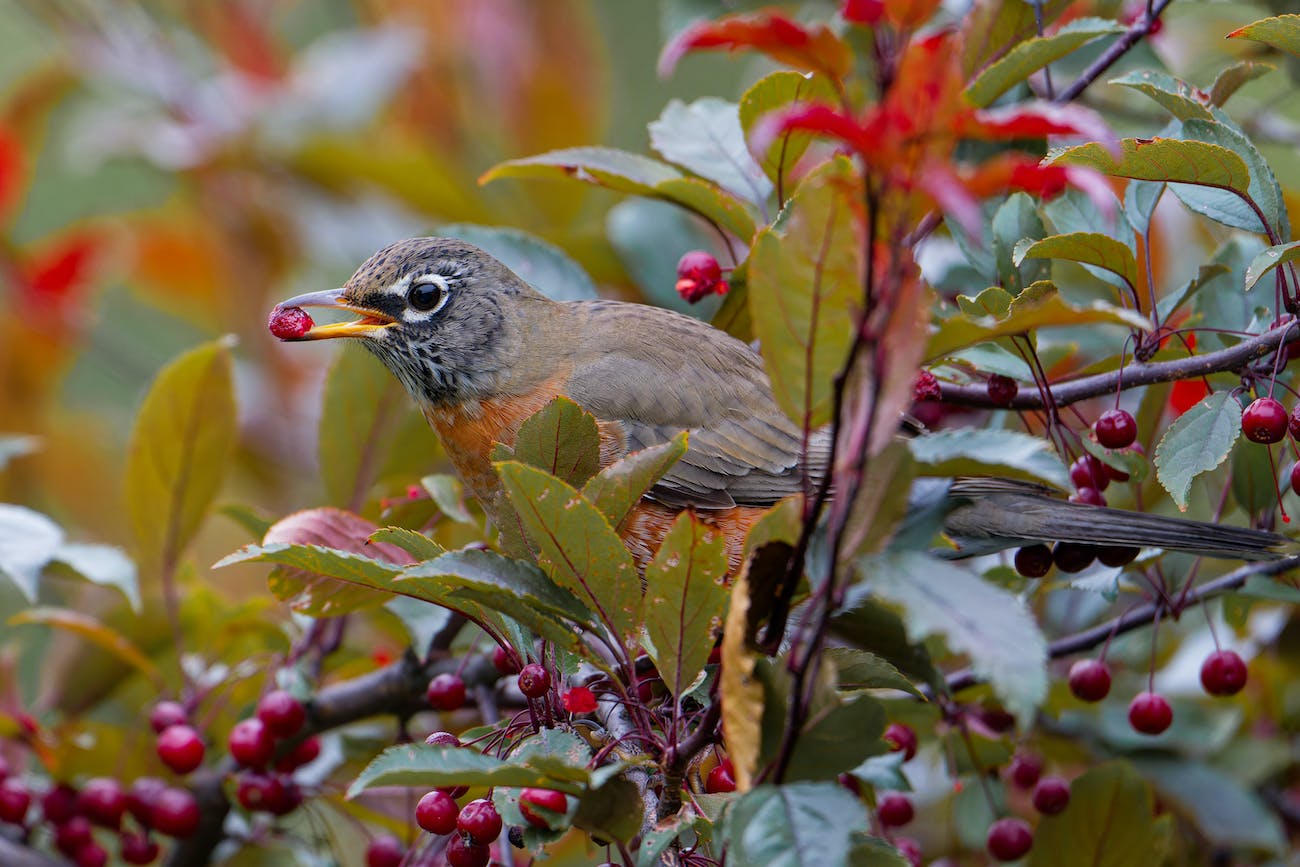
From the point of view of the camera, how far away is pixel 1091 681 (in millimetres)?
2395

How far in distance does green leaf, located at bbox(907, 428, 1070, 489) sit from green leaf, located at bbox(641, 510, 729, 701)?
309 mm

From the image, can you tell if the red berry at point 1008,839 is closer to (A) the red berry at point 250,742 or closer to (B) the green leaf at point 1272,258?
(B) the green leaf at point 1272,258

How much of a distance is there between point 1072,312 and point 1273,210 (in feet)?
3.09

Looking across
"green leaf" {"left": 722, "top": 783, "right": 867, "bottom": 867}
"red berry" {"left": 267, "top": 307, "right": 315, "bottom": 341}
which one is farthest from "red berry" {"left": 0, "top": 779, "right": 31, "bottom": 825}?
"green leaf" {"left": 722, "top": 783, "right": 867, "bottom": 867}

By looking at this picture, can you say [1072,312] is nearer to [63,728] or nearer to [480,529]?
[480,529]

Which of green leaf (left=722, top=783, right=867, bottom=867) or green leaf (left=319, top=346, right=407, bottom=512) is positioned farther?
green leaf (left=319, top=346, right=407, bottom=512)

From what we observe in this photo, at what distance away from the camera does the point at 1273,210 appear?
1.96 metres

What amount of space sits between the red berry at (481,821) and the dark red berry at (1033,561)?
106cm

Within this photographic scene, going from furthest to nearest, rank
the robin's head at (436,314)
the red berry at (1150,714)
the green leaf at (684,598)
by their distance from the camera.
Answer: the robin's head at (436,314)
the red berry at (1150,714)
the green leaf at (684,598)

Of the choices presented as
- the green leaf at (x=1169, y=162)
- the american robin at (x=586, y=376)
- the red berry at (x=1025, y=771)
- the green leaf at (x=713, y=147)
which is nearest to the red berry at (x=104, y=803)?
the american robin at (x=586, y=376)

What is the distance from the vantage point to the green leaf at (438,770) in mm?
1451

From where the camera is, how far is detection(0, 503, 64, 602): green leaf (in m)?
2.34

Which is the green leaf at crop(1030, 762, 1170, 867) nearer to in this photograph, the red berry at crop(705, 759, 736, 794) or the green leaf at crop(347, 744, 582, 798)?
the red berry at crop(705, 759, 736, 794)

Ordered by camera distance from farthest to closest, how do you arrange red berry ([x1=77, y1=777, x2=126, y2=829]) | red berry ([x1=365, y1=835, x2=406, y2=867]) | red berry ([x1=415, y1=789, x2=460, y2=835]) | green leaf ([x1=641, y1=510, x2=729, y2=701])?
red berry ([x1=77, y1=777, x2=126, y2=829]) < red berry ([x1=365, y1=835, x2=406, y2=867]) < red berry ([x1=415, y1=789, x2=460, y2=835]) < green leaf ([x1=641, y1=510, x2=729, y2=701])
